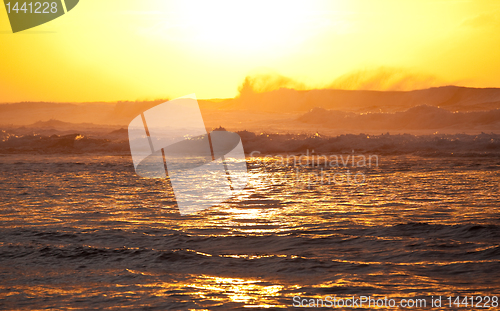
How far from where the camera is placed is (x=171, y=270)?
4867mm

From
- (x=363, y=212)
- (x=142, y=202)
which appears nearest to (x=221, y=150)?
(x=142, y=202)

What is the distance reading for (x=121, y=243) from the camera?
584 centimetres

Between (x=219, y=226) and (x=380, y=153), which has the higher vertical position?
(x=219, y=226)

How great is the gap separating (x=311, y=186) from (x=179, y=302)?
23.0 feet

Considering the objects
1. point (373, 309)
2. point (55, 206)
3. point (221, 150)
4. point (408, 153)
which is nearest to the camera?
point (373, 309)

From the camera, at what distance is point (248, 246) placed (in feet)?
18.6

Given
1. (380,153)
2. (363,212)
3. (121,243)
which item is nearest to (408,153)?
Answer: (380,153)

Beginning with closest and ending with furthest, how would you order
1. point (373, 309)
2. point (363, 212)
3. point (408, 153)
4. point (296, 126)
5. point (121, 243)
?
point (373, 309) → point (121, 243) → point (363, 212) → point (408, 153) → point (296, 126)

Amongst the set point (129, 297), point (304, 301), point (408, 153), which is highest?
point (129, 297)

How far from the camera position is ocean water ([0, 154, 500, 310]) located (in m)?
4.19

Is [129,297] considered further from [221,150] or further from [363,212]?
[221,150]

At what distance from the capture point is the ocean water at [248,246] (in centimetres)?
419

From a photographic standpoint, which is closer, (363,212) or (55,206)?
(363,212)

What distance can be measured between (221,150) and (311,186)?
48.2 feet
